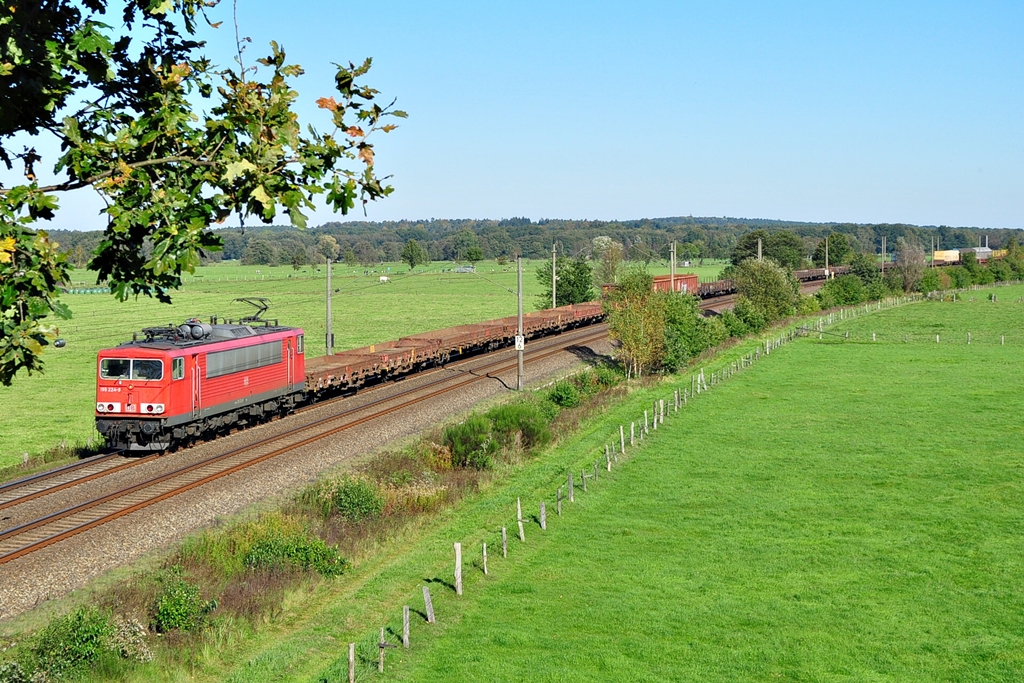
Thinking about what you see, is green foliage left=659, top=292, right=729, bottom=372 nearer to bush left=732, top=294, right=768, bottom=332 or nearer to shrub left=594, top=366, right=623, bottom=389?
shrub left=594, top=366, right=623, bottom=389

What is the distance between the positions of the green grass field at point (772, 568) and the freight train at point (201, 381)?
11.5 m

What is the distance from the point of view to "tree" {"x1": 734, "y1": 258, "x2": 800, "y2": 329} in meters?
84.6

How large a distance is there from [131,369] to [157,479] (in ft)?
13.8

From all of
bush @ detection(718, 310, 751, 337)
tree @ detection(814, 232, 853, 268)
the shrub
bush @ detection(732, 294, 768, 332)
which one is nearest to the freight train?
the shrub

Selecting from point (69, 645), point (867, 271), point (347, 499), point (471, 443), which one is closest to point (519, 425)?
point (471, 443)

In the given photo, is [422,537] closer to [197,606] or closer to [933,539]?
[197,606]

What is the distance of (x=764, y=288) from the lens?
3406 inches

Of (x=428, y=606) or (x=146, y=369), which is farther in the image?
(x=146, y=369)

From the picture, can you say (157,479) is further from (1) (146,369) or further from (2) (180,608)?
(2) (180,608)

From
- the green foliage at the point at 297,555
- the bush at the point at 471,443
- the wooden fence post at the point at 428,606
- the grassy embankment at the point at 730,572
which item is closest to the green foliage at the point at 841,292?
the grassy embankment at the point at 730,572

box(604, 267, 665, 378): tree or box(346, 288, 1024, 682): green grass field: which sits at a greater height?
box(604, 267, 665, 378): tree

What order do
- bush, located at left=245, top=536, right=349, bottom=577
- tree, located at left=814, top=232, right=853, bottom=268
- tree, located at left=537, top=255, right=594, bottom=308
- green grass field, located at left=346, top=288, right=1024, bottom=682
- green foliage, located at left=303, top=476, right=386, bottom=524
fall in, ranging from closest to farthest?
green grass field, located at left=346, top=288, right=1024, bottom=682 < bush, located at left=245, top=536, right=349, bottom=577 < green foliage, located at left=303, top=476, right=386, bottom=524 < tree, located at left=537, top=255, right=594, bottom=308 < tree, located at left=814, top=232, right=853, bottom=268

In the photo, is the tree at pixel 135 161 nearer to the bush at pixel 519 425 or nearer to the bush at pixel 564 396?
the bush at pixel 519 425

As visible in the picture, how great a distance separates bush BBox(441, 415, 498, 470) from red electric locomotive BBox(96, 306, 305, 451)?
7.18m
